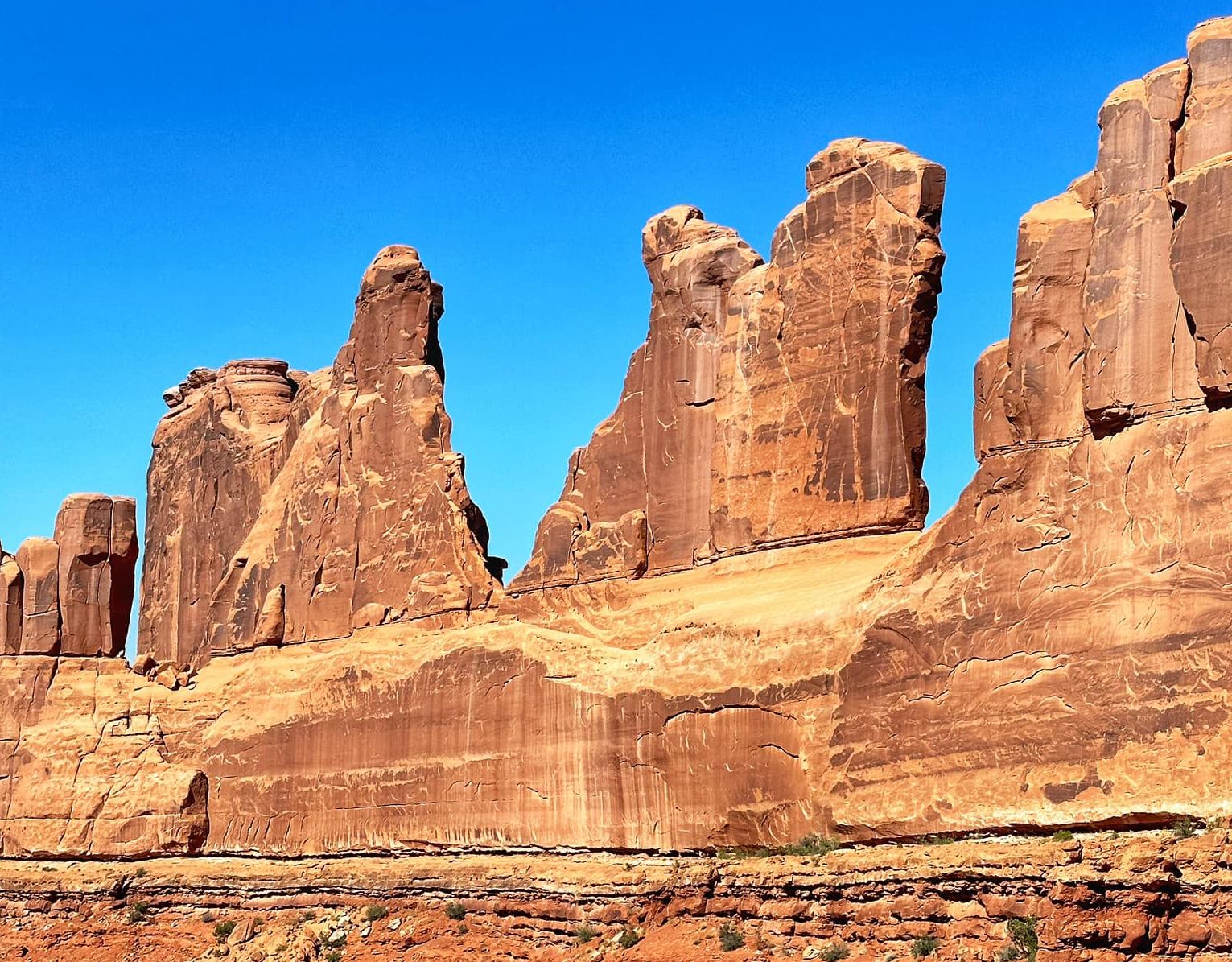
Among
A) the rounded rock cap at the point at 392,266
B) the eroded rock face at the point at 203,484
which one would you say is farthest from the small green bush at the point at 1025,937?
the eroded rock face at the point at 203,484

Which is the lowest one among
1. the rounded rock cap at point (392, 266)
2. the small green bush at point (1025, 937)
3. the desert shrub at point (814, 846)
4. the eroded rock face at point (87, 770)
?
the small green bush at point (1025, 937)

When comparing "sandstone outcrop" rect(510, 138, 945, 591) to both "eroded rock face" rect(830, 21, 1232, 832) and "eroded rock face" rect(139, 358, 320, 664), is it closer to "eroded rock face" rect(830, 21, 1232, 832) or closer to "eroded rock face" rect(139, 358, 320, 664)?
"eroded rock face" rect(830, 21, 1232, 832)

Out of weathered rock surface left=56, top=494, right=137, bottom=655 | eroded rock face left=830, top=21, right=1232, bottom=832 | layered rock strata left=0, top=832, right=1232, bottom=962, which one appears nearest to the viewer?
layered rock strata left=0, top=832, right=1232, bottom=962

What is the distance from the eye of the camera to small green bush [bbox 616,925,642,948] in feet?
84.6

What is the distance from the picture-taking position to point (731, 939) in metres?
24.4

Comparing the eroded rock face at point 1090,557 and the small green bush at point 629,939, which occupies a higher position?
the eroded rock face at point 1090,557

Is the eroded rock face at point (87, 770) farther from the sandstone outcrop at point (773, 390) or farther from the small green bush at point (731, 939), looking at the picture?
the small green bush at point (731, 939)

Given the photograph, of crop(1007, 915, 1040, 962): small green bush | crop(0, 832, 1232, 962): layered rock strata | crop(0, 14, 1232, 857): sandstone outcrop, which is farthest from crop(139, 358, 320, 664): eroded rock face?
crop(1007, 915, 1040, 962): small green bush

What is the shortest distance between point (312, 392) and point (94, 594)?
5.26 metres

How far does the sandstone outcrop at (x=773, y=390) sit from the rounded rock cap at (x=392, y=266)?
529 cm

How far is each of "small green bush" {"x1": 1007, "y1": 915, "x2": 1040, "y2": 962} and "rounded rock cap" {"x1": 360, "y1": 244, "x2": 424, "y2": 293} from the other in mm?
16646

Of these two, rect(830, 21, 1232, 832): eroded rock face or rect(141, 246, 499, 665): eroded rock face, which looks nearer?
rect(830, 21, 1232, 832): eroded rock face

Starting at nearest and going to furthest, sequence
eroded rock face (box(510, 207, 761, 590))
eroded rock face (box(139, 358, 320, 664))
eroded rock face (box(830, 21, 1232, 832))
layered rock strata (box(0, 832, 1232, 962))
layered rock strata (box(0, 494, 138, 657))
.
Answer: layered rock strata (box(0, 832, 1232, 962)), eroded rock face (box(830, 21, 1232, 832)), eroded rock face (box(510, 207, 761, 590)), layered rock strata (box(0, 494, 138, 657)), eroded rock face (box(139, 358, 320, 664))

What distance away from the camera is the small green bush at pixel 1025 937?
2091cm
